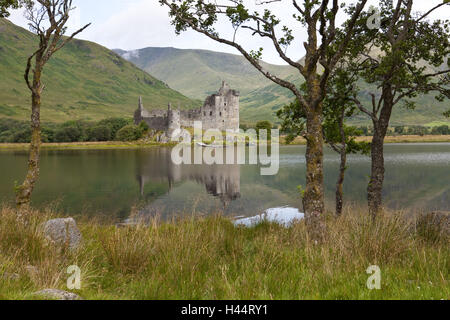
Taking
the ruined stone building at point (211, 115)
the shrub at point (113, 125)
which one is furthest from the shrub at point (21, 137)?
the ruined stone building at point (211, 115)

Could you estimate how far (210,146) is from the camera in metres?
81.5

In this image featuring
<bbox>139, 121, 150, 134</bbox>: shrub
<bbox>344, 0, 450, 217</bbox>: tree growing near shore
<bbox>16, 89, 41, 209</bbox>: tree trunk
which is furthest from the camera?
<bbox>139, 121, 150, 134</bbox>: shrub

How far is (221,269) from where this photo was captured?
461 centimetres

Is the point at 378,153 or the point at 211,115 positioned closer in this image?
the point at 378,153

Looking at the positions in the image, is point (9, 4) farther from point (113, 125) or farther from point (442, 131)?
point (442, 131)

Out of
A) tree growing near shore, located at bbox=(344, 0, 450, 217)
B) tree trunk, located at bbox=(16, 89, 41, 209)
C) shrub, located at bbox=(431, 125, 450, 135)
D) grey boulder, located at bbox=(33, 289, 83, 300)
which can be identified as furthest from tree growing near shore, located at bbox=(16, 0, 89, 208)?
shrub, located at bbox=(431, 125, 450, 135)

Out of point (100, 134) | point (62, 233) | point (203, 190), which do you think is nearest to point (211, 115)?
point (100, 134)

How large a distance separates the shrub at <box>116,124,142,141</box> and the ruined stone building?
18.8 feet

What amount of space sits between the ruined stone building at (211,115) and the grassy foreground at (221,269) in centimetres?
8809

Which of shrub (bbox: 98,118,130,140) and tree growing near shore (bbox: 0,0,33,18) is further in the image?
shrub (bbox: 98,118,130,140)

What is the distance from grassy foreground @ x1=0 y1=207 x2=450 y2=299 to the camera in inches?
150

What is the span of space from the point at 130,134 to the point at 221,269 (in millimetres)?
92077

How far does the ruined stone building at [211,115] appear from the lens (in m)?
93.0

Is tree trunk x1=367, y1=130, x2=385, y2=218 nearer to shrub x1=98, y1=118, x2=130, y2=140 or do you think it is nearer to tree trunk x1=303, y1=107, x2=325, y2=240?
tree trunk x1=303, y1=107, x2=325, y2=240
